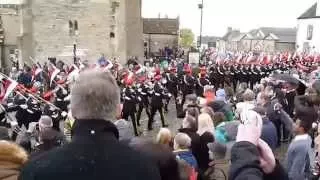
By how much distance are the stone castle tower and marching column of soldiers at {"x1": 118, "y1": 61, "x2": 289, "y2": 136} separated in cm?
1578

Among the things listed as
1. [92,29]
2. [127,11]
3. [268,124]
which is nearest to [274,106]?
[268,124]

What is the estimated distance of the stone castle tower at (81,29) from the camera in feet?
133

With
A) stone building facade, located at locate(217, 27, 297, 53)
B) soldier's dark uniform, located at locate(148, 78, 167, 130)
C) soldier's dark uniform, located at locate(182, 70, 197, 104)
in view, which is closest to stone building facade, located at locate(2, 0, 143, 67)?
soldier's dark uniform, located at locate(182, 70, 197, 104)

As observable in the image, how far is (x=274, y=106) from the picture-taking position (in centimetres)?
948

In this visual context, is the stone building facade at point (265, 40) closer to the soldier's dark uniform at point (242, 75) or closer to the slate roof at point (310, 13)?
the slate roof at point (310, 13)

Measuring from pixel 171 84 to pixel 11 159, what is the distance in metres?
17.5

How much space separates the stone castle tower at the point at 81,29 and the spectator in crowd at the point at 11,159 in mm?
36823

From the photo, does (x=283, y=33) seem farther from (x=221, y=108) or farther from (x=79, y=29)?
(x=221, y=108)

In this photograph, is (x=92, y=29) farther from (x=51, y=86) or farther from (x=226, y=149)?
(x=226, y=149)

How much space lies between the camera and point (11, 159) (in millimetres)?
3219

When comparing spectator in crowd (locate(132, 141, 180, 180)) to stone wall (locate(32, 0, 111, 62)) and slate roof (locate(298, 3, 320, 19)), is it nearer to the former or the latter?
stone wall (locate(32, 0, 111, 62))

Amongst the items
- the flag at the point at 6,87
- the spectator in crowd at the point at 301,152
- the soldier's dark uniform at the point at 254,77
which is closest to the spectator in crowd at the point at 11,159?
the spectator in crowd at the point at 301,152

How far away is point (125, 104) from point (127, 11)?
33.9 meters

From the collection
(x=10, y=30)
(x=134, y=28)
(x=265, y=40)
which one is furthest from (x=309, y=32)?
(x=10, y=30)
